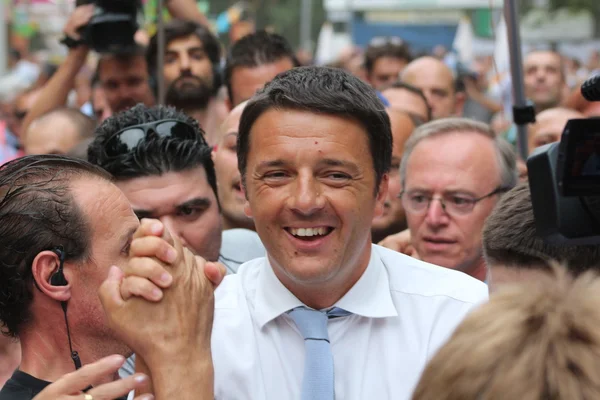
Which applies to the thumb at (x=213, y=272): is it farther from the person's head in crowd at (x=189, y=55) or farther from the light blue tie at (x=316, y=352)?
the person's head in crowd at (x=189, y=55)

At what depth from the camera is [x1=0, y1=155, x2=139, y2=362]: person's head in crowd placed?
2438mm

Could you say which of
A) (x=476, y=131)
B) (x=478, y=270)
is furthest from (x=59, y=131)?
(x=478, y=270)

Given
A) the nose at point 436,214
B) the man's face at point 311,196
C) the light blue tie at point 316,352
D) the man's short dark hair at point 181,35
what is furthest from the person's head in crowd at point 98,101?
the light blue tie at point 316,352

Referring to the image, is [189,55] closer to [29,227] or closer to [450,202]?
[450,202]

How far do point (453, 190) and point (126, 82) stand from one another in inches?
96.1

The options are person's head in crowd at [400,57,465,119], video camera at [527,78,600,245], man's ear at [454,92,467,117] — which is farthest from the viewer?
man's ear at [454,92,467,117]

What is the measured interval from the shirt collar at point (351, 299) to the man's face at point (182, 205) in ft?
3.49

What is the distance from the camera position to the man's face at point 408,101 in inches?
235

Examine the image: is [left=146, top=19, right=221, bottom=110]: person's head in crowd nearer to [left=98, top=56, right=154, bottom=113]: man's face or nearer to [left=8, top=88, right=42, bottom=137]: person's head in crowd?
[left=98, top=56, right=154, bottom=113]: man's face

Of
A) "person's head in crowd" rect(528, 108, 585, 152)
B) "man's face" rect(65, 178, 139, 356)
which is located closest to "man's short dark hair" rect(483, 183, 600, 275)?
"man's face" rect(65, 178, 139, 356)

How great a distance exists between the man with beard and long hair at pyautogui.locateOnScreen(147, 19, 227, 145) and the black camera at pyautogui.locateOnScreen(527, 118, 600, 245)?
4071 mm

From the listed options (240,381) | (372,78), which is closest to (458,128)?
(240,381)

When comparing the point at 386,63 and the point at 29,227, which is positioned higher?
the point at 29,227

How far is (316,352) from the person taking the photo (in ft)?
7.70
